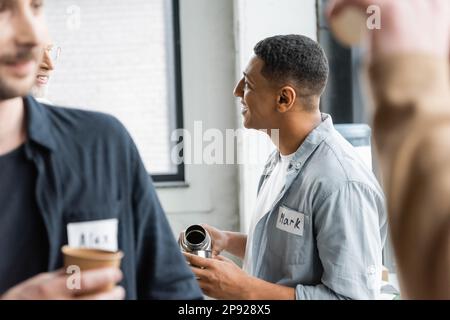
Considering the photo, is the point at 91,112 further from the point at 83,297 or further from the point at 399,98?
the point at 399,98

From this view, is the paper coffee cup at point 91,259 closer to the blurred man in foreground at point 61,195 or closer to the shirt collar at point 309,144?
the blurred man in foreground at point 61,195

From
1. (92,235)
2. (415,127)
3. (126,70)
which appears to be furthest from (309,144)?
(126,70)

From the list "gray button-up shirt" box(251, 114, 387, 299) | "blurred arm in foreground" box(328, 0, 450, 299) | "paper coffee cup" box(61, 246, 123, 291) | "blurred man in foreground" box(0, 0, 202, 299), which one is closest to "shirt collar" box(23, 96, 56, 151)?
"blurred man in foreground" box(0, 0, 202, 299)

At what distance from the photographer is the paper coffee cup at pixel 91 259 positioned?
0.39m

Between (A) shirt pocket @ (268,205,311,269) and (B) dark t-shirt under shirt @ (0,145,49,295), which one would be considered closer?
(B) dark t-shirt under shirt @ (0,145,49,295)

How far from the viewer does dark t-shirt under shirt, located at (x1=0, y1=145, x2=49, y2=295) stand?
469 millimetres

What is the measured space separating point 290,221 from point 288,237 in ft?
0.10

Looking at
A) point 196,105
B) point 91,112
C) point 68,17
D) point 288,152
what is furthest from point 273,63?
point 68,17

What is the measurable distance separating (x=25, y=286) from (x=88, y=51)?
1.65 meters

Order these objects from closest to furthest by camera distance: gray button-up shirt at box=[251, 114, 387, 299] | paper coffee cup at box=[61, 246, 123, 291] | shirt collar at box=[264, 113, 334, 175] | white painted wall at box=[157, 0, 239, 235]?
paper coffee cup at box=[61, 246, 123, 291], gray button-up shirt at box=[251, 114, 387, 299], shirt collar at box=[264, 113, 334, 175], white painted wall at box=[157, 0, 239, 235]

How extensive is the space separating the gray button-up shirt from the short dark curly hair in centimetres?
13

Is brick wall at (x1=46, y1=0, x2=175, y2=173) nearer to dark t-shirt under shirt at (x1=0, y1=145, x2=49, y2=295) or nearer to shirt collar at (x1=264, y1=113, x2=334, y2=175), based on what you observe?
shirt collar at (x1=264, y1=113, x2=334, y2=175)

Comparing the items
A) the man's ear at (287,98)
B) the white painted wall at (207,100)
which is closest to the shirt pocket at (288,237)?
the man's ear at (287,98)

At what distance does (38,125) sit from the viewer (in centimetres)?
51
